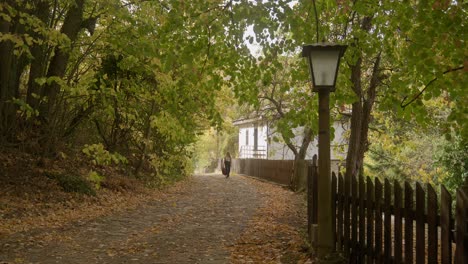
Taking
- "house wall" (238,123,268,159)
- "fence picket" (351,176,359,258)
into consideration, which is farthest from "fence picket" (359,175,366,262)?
"house wall" (238,123,268,159)

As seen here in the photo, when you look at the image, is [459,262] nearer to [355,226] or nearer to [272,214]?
[355,226]

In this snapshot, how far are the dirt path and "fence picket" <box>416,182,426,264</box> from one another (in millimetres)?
3138

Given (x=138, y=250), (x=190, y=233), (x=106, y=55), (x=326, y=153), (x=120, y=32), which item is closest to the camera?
(x=326, y=153)

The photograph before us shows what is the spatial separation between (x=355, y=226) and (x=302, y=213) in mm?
6827

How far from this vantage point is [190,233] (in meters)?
9.98

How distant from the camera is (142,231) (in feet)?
33.2

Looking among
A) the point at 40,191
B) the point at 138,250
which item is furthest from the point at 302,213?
the point at 40,191

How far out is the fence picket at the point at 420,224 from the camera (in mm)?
4793

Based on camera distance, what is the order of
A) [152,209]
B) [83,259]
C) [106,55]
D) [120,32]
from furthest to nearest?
[106,55] → [152,209] → [120,32] → [83,259]

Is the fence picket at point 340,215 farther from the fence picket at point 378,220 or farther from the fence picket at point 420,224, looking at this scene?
the fence picket at point 420,224

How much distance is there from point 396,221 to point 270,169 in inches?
908

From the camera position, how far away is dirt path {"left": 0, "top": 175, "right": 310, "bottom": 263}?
7.60 metres

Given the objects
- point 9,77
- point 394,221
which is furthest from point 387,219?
point 9,77

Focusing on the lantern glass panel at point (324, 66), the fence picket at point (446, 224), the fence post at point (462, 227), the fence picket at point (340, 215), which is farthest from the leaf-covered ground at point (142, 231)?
the fence post at point (462, 227)
